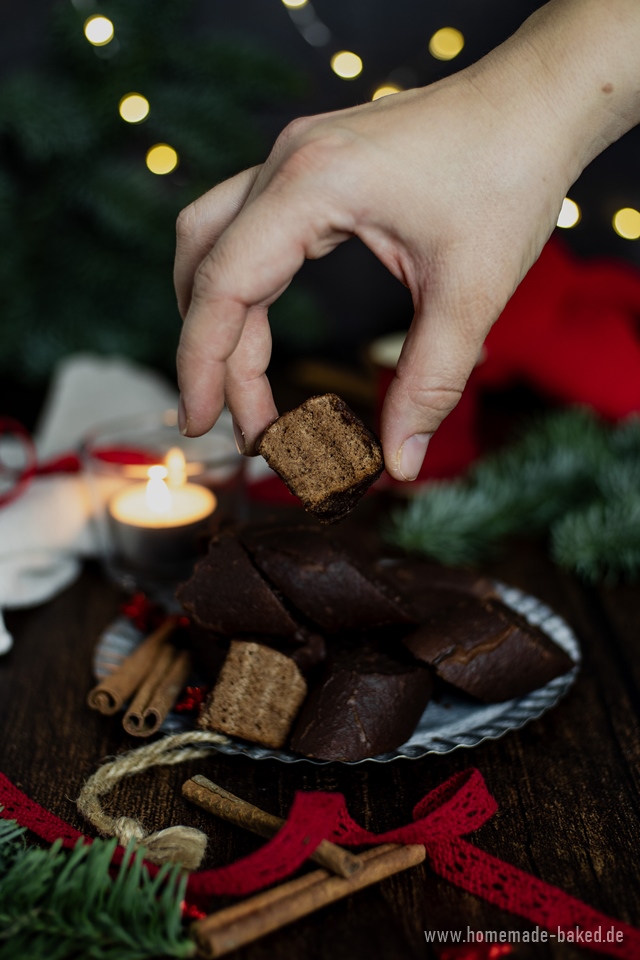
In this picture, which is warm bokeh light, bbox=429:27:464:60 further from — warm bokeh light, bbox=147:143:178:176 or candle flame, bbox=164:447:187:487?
candle flame, bbox=164:447:187:487

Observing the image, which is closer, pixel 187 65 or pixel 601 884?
pixel 601 884

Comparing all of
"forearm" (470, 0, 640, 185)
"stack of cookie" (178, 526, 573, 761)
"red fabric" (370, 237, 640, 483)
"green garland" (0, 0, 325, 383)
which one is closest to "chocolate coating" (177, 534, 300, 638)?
"stack of cookie" (178, 526, 573, 761)

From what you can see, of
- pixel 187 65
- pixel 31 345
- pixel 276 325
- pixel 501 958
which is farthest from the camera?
pixel 276 325

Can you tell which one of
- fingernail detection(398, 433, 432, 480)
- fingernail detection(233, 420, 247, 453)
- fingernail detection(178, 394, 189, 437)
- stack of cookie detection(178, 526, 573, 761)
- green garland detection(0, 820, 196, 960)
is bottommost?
green garland detection(0, 820, 196, 960)

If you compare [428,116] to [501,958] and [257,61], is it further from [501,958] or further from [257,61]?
[257,61]

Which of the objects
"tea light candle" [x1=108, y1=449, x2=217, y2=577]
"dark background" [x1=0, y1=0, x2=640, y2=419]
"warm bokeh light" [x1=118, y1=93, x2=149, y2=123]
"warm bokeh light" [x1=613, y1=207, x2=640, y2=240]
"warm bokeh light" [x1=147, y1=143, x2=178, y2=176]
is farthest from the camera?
"dark background" [x1=0, y1=0, x2=640, y2=419]

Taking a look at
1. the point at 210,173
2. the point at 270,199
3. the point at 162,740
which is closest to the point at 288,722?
the point at 162,740

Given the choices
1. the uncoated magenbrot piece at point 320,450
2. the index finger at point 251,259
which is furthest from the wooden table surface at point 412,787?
the index finger at point 251,259

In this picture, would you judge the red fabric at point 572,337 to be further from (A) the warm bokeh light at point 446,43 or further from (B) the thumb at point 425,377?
(B) the thumb at point 425,377
